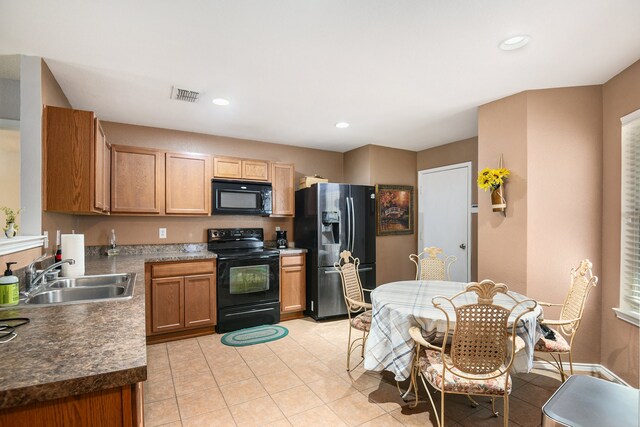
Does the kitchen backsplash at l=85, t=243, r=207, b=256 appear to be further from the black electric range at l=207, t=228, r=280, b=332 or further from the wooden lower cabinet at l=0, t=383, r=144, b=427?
the wooden lower cabinet at l=0, t=383, r=144, b=427

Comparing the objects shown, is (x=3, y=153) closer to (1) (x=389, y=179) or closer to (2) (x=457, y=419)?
(2) (x=457, y=419)

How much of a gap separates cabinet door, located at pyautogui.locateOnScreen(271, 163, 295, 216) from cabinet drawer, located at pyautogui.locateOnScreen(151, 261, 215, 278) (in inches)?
45.8

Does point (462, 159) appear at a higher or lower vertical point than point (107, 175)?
higher

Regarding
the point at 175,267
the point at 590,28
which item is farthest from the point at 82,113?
the point at 590,28

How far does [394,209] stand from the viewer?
15.8 feet

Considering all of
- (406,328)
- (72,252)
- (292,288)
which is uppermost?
(72,252)

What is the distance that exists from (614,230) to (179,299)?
406 cm

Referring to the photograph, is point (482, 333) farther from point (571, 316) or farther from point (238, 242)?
point (238, 242)

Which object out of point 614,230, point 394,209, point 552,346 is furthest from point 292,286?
point 614,230

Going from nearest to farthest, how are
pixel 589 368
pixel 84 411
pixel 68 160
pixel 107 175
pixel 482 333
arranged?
pixel 84 411 < pixel 482 333 < pixel 68 160 < pixel 589 368 < pixel 107 175

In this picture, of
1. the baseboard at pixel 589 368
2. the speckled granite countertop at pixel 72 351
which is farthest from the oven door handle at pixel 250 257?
the baseboard at pixel 589 368

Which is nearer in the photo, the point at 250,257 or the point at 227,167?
the point at 250,257

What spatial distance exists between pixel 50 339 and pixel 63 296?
43.4 inches

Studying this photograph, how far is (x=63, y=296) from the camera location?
2.03 m
